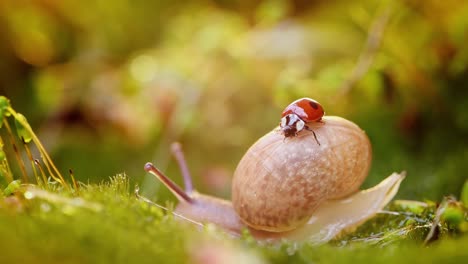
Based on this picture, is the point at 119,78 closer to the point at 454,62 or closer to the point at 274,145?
the point at 454,62

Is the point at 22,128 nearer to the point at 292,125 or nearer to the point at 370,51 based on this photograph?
the point at 292,125

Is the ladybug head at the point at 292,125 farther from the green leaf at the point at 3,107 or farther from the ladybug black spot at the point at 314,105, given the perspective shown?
the green leaf at the point at 3,107

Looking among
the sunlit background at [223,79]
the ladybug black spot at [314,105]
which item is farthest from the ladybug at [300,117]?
the sunlit background at [223,79]

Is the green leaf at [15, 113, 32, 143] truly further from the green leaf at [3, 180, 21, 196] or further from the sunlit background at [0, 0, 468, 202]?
the sunlit background at [0, 0, 468, 202]

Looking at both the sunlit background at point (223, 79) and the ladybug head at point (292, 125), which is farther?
the sunlit background at point (223, 79)

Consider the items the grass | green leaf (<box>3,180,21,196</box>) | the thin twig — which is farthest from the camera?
the thin twig

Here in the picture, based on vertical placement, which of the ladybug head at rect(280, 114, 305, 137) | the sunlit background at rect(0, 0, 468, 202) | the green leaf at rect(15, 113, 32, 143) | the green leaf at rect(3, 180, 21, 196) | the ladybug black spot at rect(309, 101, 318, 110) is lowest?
the green leaf at rect(3, 180, 21, 196)

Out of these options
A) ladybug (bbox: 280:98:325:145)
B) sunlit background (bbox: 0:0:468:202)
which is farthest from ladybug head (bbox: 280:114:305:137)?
sunlit background (bbox: 0:0:468:202)

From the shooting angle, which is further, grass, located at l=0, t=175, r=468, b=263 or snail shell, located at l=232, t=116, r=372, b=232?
snail shell, located at l=232, t=116, r=372, b=232

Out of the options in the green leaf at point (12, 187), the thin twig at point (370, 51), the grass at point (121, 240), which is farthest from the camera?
the thin twig at point (370, 51)
